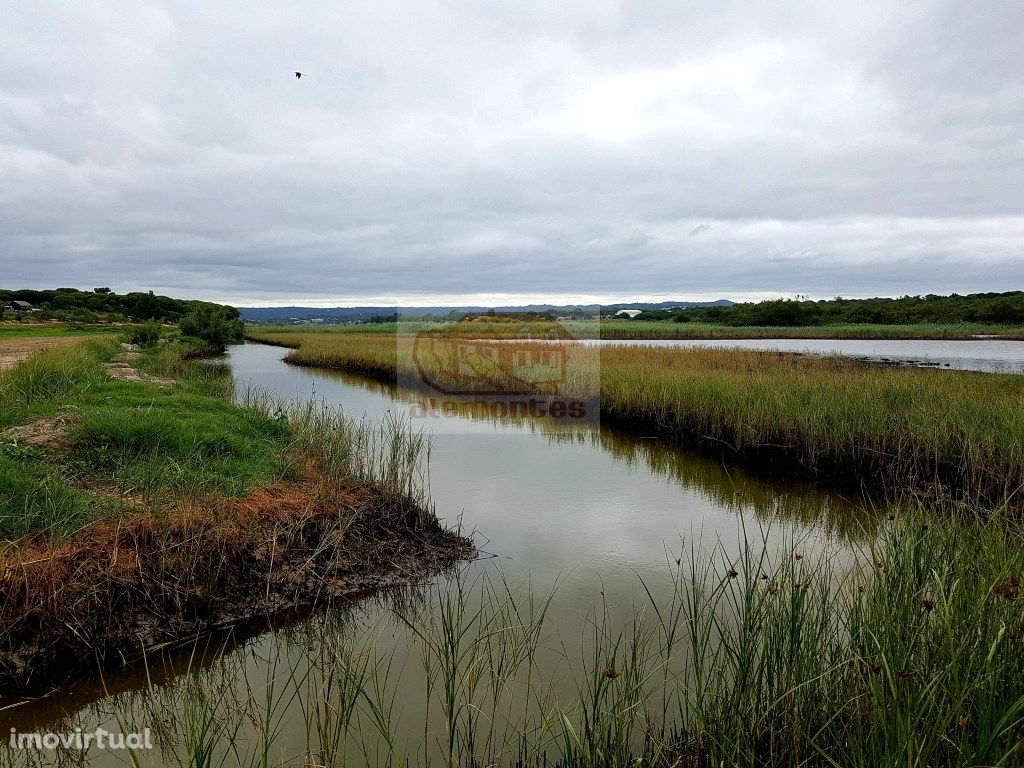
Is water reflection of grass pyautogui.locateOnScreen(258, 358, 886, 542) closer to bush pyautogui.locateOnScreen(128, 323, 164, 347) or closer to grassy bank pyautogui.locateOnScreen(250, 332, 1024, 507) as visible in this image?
grassy bank pyautogui.locateOnScreen(250, 332, 1024, 507)

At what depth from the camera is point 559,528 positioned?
6.94 metres

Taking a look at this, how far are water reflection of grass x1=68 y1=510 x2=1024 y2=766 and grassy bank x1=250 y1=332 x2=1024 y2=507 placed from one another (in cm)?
233

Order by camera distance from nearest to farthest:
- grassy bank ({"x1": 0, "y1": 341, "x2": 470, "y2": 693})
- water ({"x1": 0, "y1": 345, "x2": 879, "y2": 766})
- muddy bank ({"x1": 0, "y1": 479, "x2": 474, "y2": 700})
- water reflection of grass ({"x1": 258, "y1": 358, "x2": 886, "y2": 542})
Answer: water ({"x1": 0, "y1": 345, "x2": 879, "y2": 766}), muddy bank ({"x1": 0, "y1": 479, "x2": 474, "y2": 700}), grassy bank ({"x1": 0, "y1": 341, "x2": 470, "y2": 693}), water reflection of grass ({"x1": 258, "y1": 358, "x2": 886, "y2": 542})

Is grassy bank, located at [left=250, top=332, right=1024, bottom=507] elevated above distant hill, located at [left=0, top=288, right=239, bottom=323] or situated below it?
below

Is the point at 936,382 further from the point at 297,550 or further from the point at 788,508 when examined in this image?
the point at 297,550

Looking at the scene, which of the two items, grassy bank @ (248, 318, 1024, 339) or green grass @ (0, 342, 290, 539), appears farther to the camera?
grassy bank @ (248, 318, 1024, 339)

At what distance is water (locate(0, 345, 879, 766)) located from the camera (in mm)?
3633

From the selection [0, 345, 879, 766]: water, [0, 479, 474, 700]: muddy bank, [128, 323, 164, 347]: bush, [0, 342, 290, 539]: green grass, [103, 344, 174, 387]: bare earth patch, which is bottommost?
[0, 345, 879, 766]: water

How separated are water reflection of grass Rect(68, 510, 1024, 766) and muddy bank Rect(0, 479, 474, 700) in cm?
57

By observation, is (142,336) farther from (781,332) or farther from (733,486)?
(781,332)

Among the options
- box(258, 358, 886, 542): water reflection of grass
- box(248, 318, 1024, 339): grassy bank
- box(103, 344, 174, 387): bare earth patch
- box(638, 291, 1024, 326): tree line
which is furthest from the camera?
box(638, 291, 1024, 326): tree line

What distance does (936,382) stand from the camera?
12086 mm

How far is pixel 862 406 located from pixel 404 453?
23.7 feet

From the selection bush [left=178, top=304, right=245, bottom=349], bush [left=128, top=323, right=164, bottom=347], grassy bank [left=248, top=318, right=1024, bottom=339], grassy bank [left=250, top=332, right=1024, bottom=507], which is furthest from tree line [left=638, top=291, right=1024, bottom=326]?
bush [left=128, top=323, right=164, bottom=347]
